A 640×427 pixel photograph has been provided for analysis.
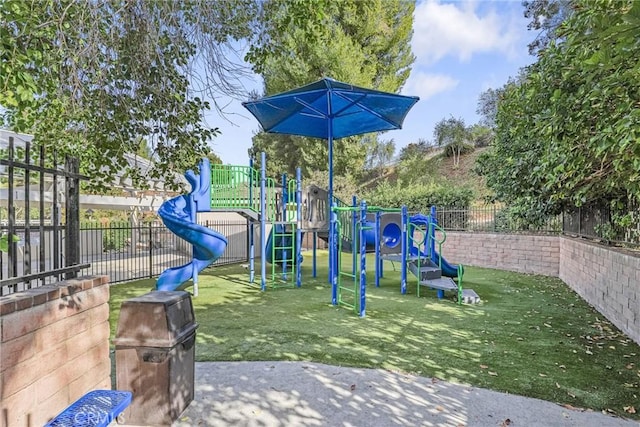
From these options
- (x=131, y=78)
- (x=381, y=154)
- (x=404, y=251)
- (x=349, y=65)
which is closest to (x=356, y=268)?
(x=404, y=251)

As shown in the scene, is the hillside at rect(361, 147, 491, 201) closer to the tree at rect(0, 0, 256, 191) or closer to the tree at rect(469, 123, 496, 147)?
the tree at rect(469, 123, 496, 147)

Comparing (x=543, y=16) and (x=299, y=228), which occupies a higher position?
(x=543, y=16)

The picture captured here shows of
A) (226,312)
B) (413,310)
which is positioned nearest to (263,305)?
(226,312)

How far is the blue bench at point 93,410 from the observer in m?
2.09

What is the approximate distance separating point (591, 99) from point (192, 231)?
685 centimetres

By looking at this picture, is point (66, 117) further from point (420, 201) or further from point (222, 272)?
point (420, 201)

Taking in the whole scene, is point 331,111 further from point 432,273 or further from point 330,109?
point 432,273

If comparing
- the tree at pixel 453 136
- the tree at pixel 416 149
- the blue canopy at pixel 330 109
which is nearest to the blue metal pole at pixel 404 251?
the blue canopy at pixel 330 109

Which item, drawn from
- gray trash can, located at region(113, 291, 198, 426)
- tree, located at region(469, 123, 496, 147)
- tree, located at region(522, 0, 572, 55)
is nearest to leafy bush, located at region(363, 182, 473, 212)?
tree, located at region(522, 0, 572, 55)

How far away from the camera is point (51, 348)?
232 cm

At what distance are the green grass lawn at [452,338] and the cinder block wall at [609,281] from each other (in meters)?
0.18

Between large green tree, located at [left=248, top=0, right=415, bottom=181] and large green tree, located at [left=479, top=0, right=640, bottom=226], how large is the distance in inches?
592

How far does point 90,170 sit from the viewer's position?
388cm

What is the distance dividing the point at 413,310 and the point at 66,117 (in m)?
5.48
